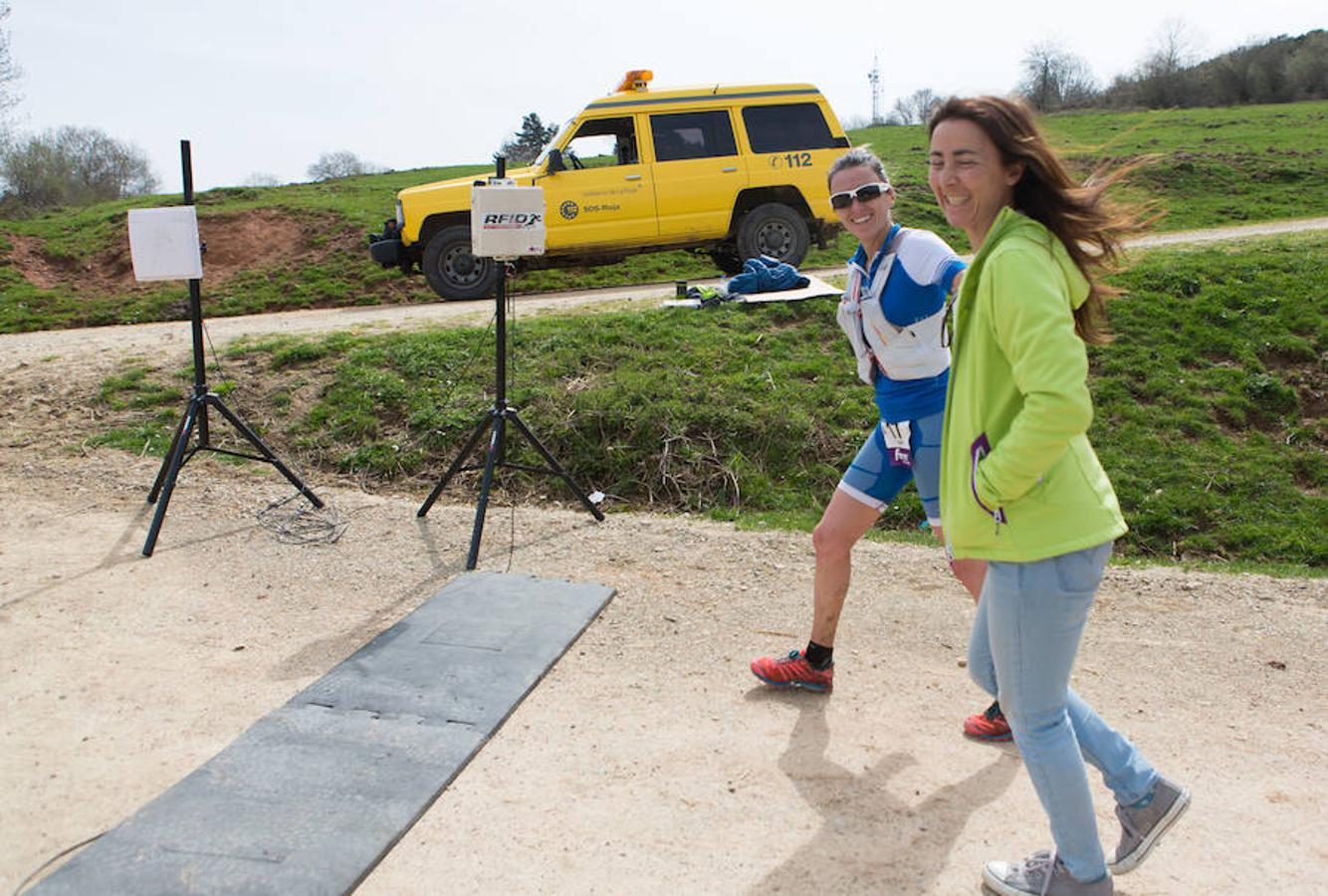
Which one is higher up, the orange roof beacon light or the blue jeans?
the orange roof beacon light

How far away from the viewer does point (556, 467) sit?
245 inches

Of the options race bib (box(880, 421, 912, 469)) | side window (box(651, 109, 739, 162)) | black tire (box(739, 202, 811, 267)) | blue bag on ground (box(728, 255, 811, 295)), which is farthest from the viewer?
black tire (box(739, 202, 811, 267))

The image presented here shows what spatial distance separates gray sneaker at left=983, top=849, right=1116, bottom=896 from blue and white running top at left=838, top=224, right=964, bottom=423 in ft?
5.00

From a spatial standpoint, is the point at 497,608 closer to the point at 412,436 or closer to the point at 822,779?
the point at 822,779

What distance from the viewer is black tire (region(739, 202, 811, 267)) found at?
41.4ft

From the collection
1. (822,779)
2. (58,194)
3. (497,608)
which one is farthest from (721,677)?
(58,194)

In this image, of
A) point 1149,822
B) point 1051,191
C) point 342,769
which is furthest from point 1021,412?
point 342,769

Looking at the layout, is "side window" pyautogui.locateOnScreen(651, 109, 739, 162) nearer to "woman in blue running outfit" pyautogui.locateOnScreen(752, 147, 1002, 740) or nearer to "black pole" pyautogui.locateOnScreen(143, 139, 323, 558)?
"black pole" pyautogui.locateOnScreen(143, 139, 323, 558)

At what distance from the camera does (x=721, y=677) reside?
14.1 ft

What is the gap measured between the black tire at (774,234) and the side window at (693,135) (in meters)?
0.84

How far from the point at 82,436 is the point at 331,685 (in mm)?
4999

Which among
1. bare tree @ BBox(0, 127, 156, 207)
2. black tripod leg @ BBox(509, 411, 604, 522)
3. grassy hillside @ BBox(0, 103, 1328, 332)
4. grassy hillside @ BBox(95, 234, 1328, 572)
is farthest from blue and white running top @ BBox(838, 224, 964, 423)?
bare tree @ BBox(0, 127, 156, 207)

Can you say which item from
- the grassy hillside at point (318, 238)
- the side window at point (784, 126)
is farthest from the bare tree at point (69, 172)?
the side window at point (784, 126)

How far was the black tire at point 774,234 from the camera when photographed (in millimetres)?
12609
